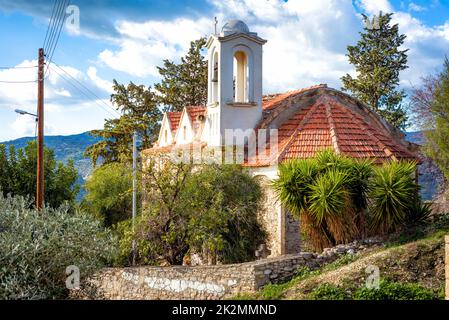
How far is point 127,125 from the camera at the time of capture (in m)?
43.6

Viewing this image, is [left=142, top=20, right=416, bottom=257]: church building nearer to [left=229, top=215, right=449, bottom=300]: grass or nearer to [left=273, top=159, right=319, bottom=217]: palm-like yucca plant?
[left=273, top=159, right=319, bottom=217]: palm-like yucca plant

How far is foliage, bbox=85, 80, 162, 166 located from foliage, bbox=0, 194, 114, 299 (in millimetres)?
26231

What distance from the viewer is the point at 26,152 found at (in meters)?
29.5

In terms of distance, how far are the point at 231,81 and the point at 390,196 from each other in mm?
11323

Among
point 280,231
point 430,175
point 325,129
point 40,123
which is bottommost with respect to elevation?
point 280,231

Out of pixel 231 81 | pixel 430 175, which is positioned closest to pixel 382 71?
pixel 430 175

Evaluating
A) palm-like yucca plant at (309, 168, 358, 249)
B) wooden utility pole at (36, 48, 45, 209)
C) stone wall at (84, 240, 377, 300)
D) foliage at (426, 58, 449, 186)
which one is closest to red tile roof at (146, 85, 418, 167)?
foliage at (426, 58, 449, 186)

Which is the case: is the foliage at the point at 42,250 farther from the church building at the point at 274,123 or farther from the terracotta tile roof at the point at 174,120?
the terracotta tile roof at the point at 174,120

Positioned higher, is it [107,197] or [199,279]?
[107,197]

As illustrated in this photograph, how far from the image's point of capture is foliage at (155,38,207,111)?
45250 mm

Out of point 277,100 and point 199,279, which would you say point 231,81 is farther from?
point 199,279

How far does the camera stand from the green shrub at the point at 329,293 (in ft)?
46.0
